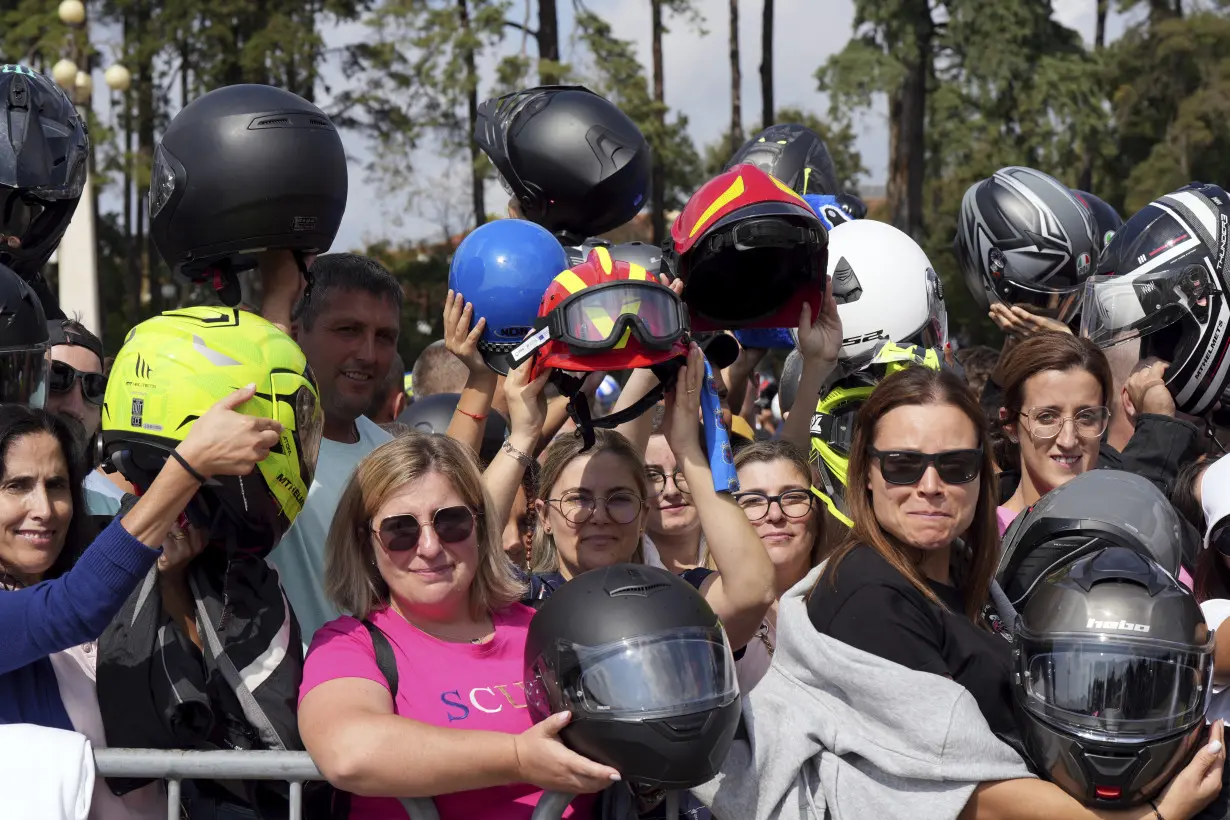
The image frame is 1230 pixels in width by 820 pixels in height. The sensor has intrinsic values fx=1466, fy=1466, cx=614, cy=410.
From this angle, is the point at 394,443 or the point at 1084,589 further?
the point at 394,443

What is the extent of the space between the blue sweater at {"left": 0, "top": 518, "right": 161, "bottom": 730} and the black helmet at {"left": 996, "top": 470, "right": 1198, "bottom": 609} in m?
2.15

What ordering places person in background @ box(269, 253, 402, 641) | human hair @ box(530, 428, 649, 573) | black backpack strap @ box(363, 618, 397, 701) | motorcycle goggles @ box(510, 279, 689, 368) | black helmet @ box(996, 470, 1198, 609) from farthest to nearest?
person in background @ box(269, 253, 402, 641)
human hair @ box(530, 428, 649, 573)
black helmet @ box(996, 470, 1198, 609)
motorcycle goggles @ box(510, 279, 689, 368)
black backpack strap @ box(363, 618, 397, 701)

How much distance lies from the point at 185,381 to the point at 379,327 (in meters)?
1.51

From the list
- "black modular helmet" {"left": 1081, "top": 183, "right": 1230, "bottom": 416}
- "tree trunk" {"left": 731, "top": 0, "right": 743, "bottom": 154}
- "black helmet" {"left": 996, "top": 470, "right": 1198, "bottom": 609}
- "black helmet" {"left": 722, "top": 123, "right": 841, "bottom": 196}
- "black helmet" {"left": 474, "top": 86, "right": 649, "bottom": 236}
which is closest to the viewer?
"black helmet" {"left": 996, "top": 470, "right": 1198, "bottom": 609}

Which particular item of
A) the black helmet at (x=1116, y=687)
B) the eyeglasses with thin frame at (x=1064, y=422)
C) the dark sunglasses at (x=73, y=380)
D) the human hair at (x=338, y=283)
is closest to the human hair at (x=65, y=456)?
the human hair at (x=338, y=283)

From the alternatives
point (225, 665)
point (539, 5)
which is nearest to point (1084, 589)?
point (225, 665)

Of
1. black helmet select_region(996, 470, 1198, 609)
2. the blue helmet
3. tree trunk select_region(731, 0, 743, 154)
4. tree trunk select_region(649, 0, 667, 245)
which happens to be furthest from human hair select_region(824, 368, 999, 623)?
tree trunk select_region(731, 0, 743, 154)

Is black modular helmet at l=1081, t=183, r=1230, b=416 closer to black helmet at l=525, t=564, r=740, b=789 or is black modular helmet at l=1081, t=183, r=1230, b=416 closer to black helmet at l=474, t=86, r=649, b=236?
black helmet at l=474, t=86, r=649, b=236

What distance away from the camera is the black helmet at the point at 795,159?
6113 millimetres

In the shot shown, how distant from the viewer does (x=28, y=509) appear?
354 cm

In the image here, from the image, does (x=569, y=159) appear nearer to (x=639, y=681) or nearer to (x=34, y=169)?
(x=34, y=169)

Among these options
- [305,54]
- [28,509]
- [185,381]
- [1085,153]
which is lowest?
[28,509]

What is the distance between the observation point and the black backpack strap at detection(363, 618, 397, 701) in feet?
10.9

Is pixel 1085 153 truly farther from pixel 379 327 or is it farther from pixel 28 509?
pixel 28 509
